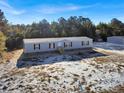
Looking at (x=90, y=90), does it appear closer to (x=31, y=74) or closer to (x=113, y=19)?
(x=31, y=74)

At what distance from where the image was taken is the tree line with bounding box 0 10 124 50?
36506 mm

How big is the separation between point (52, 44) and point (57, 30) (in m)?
15.2

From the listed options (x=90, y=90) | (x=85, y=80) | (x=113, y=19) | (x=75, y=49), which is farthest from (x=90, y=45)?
(x=113, y=19)

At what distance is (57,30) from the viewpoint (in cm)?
4378

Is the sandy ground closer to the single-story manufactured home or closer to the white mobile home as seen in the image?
the white mobile home

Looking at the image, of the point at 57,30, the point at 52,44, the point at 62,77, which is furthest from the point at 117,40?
the point at 62,77

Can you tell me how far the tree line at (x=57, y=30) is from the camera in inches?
1437

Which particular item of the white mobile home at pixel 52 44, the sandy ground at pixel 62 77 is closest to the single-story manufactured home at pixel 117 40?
the white mobile home at pixel 52 44

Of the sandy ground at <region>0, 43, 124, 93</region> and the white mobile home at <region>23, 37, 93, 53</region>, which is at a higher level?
the white mobile home at <region>23, 37, 93, 53</region>

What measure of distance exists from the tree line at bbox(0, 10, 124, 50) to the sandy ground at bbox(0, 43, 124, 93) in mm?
15863

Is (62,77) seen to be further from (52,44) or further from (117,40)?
(117,40)

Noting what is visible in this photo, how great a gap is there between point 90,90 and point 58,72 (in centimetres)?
510

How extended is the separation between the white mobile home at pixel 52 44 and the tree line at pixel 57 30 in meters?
7.46

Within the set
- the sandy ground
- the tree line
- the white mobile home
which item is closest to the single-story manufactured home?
the tree line
